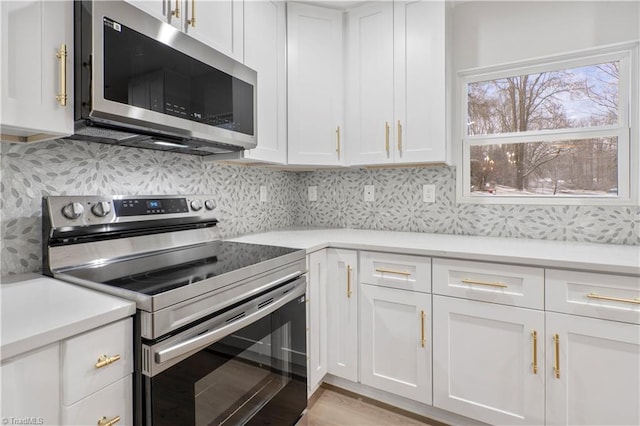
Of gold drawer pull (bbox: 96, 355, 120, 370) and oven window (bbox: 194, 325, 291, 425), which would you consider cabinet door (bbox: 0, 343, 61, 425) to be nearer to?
gold drawer pull (bbox: 96, 355, 120, 370)

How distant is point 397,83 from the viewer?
6.80 ft

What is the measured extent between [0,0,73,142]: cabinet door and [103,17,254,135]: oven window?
12 centimetres

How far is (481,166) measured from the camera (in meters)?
2.17

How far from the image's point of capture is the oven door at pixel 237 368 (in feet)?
3.12

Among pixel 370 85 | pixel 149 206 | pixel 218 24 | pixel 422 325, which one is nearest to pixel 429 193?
pixel 370 85

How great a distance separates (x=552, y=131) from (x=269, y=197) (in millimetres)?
1872

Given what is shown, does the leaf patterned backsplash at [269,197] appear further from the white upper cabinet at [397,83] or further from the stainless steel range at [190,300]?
the white upper cabinet at [397,83]

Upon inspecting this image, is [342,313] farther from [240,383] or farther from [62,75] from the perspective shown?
[62,75]

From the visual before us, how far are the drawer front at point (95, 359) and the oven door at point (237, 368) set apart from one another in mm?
60

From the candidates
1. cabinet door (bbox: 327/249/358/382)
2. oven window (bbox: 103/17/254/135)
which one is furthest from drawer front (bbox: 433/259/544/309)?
oven window (bbox: 103/17/254/135)

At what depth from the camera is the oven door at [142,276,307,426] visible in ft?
3.12

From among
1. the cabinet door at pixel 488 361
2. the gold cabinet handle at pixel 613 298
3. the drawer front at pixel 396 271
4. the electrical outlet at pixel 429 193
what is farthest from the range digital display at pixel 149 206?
the gold cabinet handle at pixel 613 298

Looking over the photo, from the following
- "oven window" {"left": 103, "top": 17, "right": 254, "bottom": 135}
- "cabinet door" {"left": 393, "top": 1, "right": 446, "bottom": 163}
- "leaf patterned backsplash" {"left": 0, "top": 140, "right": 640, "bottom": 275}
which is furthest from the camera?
"cabinet door" {"left": 393, "top": 1, "right": 446, "bottom": 163}

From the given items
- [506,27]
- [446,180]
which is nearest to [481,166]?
[446,180]
